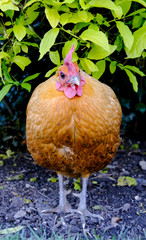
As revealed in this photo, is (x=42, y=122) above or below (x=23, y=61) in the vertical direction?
below

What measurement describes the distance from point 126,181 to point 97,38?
1.92 meters

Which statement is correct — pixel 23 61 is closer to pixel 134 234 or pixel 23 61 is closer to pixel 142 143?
pixel 134 234

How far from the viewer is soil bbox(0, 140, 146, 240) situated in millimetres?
2943

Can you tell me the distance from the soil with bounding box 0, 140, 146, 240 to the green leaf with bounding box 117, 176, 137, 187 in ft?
0.12

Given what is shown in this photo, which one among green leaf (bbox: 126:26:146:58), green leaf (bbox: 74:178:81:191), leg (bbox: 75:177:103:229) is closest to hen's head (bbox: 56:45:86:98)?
green leaf (bbox: 126:26:146:58)

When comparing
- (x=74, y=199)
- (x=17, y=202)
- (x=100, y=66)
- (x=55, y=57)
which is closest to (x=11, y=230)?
(x=17, y=202)

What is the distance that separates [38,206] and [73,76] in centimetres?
150

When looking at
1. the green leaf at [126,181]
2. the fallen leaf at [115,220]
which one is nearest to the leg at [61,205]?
the fallen leaf at [115,220]

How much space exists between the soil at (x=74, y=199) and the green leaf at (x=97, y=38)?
Answer: 1570 millimetres

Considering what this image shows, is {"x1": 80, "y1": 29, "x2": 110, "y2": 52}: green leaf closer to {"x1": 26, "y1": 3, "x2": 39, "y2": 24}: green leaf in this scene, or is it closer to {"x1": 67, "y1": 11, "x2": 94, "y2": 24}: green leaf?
{"x1": 67, "y1": 11, "x2": 94, "y2": 24}: green leaf

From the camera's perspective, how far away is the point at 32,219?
3.05 meters

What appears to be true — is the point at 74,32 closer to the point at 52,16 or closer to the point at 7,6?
the point at 52,16

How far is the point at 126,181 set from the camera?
3.79m

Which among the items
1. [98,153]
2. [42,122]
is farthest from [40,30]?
[98,153]
